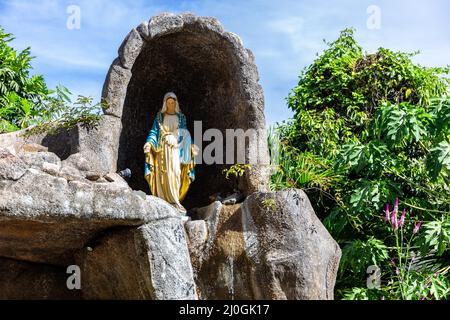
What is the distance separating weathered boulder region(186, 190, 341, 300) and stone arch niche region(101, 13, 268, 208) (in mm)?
1097

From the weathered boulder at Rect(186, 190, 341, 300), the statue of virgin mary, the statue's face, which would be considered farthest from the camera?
the statue's face

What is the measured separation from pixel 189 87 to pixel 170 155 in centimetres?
168

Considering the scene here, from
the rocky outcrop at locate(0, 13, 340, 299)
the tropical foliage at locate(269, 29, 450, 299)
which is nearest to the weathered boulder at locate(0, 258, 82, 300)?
the rocky outcrop at locate(0, 13, 340, 299)

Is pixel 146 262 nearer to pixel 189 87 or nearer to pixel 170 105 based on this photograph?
pixel 170 105

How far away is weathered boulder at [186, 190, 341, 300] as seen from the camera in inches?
356

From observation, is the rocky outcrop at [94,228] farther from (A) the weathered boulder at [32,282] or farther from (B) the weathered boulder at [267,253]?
(B) the weathered boulder at [267,253]

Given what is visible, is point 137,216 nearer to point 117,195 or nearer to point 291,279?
point 117,195

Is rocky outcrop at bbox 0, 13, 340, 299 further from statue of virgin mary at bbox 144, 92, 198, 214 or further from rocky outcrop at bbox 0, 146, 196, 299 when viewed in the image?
statue of virgin mary at bbox 144, 92, 198, 214

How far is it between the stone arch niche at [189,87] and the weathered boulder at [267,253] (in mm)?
1097

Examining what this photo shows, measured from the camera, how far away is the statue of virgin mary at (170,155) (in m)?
10.5

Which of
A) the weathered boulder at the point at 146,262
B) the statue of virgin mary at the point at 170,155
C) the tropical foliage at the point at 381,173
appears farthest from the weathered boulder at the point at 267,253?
the tropical foliage at the point at 381,173

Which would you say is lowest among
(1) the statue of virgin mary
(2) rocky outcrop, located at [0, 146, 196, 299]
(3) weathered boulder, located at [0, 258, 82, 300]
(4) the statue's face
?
(3) weathered boulder, located at [0, 258, 82, 300]

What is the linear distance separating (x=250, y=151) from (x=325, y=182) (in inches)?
73.5
